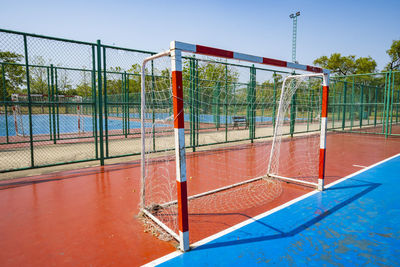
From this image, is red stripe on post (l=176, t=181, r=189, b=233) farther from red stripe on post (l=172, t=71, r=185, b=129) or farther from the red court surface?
red stripe on post (l=172, t=71, r=185, b=129)

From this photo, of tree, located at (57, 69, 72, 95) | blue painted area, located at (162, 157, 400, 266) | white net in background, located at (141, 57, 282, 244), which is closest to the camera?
blue painted area, located at (162, 157, 400, 266)

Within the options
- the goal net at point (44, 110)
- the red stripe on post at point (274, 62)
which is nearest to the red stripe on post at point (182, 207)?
the red stripe on post at point (274, 62)

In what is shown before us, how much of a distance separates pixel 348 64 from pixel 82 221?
39.7 metres

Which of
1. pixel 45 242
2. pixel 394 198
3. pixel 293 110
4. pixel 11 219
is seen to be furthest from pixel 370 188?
pixel 293 110

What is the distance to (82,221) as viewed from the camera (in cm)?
323

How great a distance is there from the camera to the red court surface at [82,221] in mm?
2490

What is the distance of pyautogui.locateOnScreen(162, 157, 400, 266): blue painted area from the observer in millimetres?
2418

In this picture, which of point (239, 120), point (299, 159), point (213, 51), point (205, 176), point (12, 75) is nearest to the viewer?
point (213, 51)

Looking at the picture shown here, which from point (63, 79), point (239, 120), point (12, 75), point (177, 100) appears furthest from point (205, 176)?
point (12, 75)

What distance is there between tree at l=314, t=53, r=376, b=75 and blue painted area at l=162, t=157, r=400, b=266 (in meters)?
35.9

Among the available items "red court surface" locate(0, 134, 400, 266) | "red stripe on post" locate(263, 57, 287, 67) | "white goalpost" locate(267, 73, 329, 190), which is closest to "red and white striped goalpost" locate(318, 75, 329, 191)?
"white goalpost" locate(267, 73, 329, 190)

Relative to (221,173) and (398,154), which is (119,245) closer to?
(221,173)

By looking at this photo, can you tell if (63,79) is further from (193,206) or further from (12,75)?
(193,206)

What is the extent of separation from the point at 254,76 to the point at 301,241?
7568 mm
